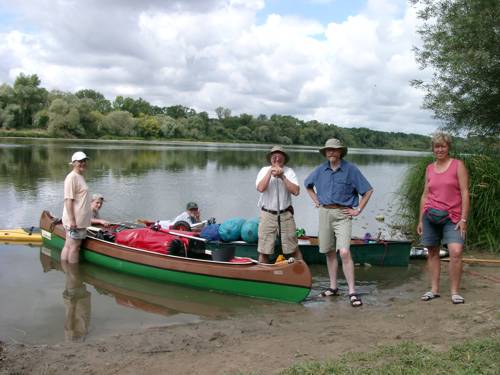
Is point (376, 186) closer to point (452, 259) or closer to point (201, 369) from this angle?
point (452, 259)

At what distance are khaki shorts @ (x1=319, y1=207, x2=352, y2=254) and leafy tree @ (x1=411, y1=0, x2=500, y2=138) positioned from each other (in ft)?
18.0

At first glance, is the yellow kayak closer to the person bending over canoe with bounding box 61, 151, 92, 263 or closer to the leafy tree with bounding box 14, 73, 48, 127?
the person bending over canoe with bounding box 61, 151, 92, 263

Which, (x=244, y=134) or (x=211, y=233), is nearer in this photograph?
(x=211, y=233)

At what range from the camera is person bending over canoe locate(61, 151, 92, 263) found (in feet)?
25.8

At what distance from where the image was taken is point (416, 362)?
146 inches

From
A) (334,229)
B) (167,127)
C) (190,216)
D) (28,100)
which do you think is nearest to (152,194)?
(190,216)

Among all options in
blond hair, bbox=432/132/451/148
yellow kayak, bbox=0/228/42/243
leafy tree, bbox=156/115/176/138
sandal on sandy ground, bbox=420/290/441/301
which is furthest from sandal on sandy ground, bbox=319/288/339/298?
leafy tree, bbox=156/115/176/138

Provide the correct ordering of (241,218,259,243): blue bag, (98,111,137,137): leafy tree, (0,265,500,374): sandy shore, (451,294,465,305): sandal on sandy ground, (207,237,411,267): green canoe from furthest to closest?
(98,111,137,137): leafy tree < (207,237,411,267): green canoe < (241,218,259,243): blue bag < (451,294,465,305): sandal on sandy ground < (0,265,500,374): sandy shore

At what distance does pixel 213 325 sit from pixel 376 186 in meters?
20.9

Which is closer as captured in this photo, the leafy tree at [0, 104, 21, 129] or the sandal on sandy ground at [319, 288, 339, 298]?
the sandal on sandy ground at [319, 288, 339, 298]

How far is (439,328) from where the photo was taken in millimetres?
4762

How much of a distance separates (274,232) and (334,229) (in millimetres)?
986

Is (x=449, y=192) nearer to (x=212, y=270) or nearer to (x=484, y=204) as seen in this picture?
(x=212, y=270)

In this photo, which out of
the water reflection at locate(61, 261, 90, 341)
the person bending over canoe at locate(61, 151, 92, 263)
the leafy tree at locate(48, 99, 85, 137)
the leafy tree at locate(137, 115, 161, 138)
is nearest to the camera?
the water reflection at locate(61, 261, 90, 341)
